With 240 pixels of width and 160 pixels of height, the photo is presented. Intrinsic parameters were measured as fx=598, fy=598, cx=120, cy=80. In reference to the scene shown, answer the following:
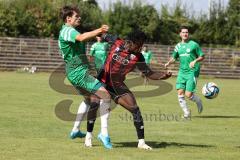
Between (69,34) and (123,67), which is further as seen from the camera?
(123,67)

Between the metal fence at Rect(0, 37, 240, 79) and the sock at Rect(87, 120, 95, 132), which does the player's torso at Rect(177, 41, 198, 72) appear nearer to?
the sock at Rect(87, 120, 95, 132)

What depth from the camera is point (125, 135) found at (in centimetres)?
1085

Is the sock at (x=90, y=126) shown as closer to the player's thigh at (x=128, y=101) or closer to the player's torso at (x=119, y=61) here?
the player's thigh at (x=128, y=101)

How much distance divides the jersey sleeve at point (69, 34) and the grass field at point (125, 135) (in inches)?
63.7

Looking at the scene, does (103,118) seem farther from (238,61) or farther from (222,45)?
(222,45)

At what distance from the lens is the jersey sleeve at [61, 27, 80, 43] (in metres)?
8.78

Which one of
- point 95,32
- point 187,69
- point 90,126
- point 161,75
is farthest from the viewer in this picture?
point 187,69

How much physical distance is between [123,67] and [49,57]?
113 feet

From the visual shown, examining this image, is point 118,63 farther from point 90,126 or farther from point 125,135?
point 125,135

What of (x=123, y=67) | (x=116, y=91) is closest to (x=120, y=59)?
(x=123, y=67)

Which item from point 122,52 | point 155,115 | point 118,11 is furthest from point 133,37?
point 118,11

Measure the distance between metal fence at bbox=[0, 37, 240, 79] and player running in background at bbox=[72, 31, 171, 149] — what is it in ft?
105

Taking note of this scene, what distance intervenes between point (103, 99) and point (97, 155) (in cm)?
130

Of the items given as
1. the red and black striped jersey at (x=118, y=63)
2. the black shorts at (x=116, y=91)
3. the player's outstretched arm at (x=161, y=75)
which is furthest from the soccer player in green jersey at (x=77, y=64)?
the player's outstretched arm at (x=161, y=75)
